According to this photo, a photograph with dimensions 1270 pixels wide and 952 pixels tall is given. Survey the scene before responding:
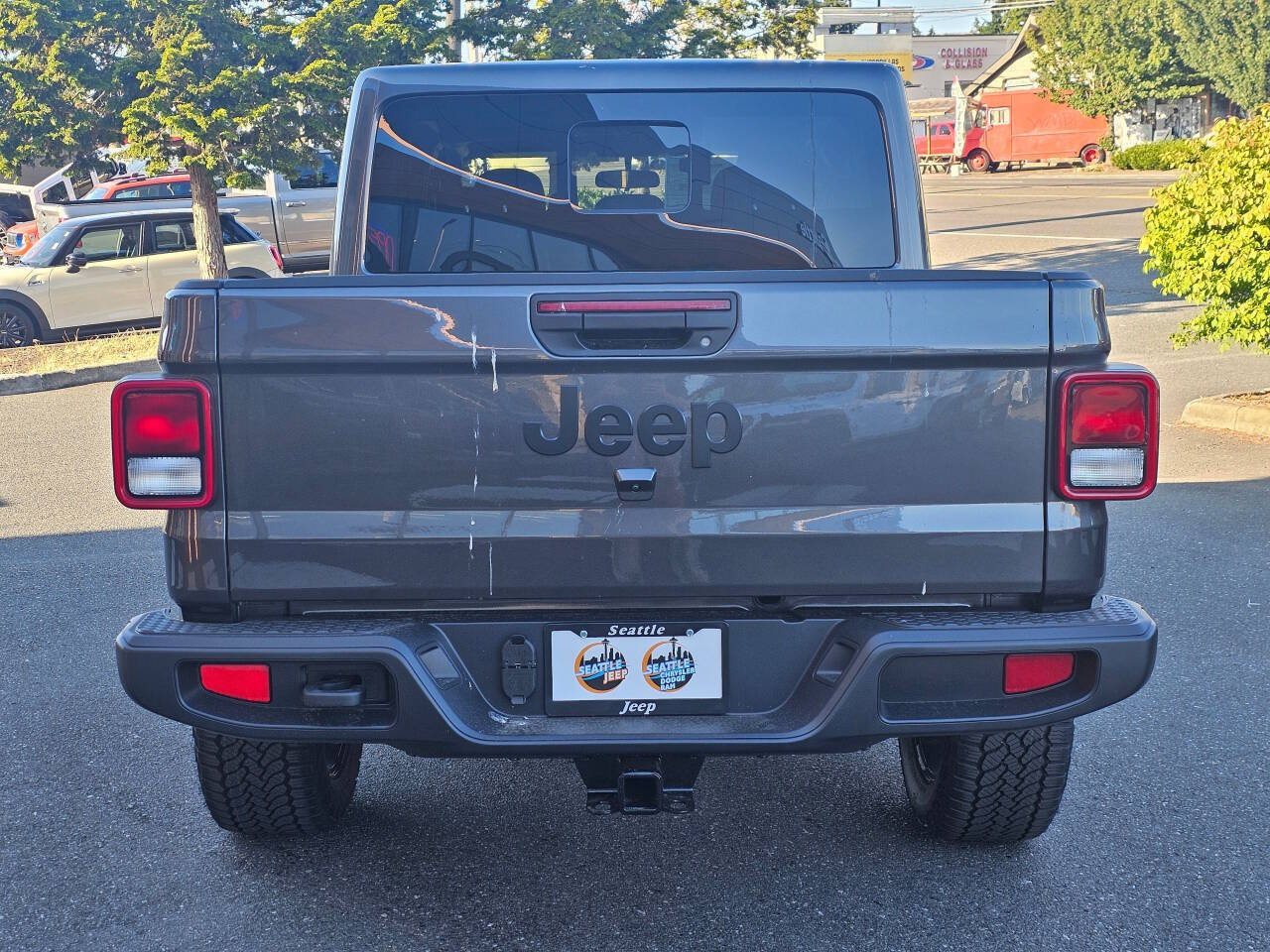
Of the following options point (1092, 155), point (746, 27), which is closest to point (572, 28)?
point (746, 27)

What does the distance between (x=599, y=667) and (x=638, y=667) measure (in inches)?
3.3

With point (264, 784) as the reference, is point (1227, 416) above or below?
above

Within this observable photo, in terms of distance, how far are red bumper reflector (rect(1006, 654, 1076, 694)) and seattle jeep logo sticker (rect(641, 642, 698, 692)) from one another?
2.23ft

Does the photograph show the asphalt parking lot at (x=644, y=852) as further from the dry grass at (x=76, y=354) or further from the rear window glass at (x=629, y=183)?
the dry grass at (x=76, y=354)

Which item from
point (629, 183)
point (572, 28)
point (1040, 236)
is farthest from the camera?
point (1040, 236)

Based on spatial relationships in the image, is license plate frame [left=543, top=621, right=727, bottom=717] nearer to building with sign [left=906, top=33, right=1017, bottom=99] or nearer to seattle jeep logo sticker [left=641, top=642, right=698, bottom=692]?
seattle jeep logo sticker [left=641, top=642, right=698, bottom=692]

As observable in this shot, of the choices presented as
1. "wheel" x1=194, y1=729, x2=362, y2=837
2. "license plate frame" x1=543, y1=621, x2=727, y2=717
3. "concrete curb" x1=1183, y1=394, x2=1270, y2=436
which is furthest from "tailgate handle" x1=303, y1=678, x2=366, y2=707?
"concrete curb" x1=1183, y1=394, x2=1270, y2=436

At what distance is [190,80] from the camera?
14.9m

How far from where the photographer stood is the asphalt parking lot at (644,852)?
3.26 meters

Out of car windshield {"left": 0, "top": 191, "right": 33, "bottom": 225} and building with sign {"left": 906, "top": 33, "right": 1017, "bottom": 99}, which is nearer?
car windshield {"left": 0, "top": 191, "right": 33, "bottom": 225}

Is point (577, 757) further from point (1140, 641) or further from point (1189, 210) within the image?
point (1189, 210)

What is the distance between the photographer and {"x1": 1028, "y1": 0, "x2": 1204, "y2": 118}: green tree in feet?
170

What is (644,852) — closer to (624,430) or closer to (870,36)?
(624,430)

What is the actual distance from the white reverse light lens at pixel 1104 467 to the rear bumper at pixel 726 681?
0.29 m
